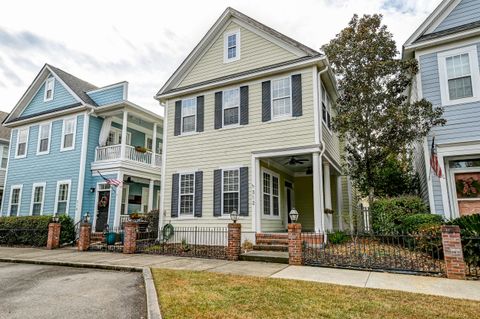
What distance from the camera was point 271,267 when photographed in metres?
8.14

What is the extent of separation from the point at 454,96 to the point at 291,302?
9.26 m

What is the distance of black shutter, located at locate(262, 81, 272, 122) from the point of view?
1200cm

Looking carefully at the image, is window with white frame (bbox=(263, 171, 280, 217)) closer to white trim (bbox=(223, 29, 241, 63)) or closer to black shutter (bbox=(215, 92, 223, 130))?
black shutter (bbox=(215, 92, 223, 130))

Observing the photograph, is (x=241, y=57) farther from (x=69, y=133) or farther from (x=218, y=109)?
(x=69, y=133)

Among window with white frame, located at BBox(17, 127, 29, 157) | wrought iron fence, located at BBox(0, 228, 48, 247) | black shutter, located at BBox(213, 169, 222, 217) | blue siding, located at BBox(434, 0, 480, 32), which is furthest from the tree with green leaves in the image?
window with white frame, located at BBox(17, 127, 29, 157)

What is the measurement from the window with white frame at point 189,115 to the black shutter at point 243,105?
2.41 meters

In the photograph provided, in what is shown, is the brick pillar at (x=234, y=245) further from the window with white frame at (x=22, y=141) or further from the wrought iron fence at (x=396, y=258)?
the window with white frame at (x=22, y=141)

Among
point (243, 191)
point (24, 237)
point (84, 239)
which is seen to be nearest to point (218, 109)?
point (243, 191)

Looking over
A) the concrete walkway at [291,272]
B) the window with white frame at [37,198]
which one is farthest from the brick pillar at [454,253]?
the window with white frame at [37,198]

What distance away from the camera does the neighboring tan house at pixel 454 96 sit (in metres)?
9.69

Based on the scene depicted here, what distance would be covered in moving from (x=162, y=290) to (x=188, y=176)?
794cm

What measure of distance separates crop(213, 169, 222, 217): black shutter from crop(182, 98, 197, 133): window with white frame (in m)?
2.52

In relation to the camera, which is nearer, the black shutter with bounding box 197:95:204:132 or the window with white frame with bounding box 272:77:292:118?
A: the window with white frame with bounding box 272:77:292:118

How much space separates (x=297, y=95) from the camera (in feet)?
37.8
